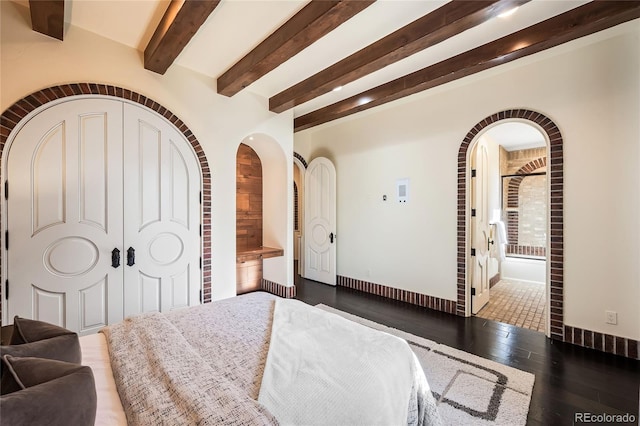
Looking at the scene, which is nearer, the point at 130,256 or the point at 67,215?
the point at 67,215

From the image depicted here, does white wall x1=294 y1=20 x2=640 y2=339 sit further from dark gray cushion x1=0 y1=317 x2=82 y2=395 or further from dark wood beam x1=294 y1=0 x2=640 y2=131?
dark gray cushion x1=0 y1=317 x2=82 y2=395

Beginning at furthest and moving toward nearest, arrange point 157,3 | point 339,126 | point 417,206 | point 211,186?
1. point 339,126
2. point 417,206
3. point 211,186
4. point 157,3

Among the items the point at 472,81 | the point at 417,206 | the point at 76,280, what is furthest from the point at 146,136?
the point at 472,81

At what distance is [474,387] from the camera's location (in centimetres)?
200

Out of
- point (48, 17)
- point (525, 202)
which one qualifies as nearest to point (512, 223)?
point (525, 202)

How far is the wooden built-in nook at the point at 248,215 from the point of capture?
4.24m

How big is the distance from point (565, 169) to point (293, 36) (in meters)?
2.88

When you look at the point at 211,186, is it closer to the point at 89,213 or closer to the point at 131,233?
the point at 131,233

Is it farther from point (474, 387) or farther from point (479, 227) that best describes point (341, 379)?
point (479, 227)

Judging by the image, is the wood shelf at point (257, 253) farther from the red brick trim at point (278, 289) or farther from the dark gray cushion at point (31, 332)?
the dark gray cushion at point (31, 332)

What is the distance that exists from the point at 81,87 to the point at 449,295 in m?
4.46

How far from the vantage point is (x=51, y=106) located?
224 centimetres

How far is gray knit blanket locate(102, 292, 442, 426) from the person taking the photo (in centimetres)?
91

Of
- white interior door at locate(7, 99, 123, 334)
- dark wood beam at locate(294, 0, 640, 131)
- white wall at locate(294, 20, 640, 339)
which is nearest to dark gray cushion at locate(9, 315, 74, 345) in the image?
white interior door at locate(7, 99, 123, 334)
